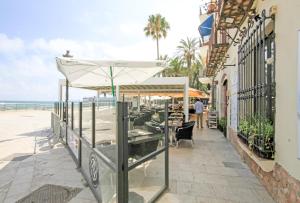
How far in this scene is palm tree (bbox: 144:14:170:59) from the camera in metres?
42.5

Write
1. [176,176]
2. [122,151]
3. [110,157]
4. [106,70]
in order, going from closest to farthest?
[122,151] < [110,157] < [176,176] < [106,70]

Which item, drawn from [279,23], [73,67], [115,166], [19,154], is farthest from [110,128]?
[19,154]

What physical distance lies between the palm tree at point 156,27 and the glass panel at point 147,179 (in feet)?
126

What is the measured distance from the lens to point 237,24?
7379 mm

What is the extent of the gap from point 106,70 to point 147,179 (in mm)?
5975

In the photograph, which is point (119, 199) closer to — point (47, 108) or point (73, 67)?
point (73, 67)

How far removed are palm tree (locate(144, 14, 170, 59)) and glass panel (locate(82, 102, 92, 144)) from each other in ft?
123

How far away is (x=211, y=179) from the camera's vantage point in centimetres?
591

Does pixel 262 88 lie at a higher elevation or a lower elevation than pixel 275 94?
higher

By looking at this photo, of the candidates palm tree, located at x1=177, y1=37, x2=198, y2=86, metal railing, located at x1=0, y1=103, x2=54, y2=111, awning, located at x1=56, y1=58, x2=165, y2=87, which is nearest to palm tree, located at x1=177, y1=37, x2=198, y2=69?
palm tree, located at x1=177, y1=37, x2=198, y2=86

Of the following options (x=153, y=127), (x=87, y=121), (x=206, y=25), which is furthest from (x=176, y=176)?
(x=206, y=25)

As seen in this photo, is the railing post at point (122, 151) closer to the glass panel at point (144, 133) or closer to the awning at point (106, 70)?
the glass panel at point (144, 133)

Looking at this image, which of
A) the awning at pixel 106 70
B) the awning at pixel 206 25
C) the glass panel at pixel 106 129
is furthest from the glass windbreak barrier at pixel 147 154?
the awning at pixel 206 25

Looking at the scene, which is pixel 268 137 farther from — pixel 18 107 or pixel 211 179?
pixel 18 107
